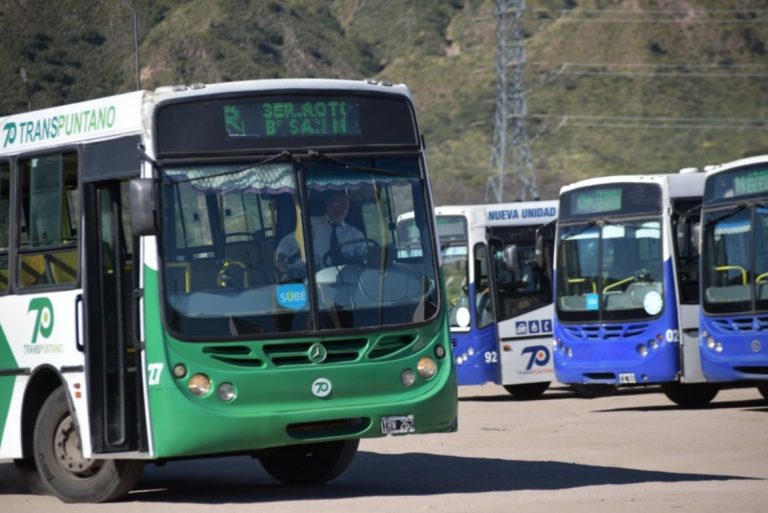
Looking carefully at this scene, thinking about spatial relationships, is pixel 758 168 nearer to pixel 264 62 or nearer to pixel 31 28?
pixel 31 28

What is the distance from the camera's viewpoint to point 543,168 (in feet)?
225

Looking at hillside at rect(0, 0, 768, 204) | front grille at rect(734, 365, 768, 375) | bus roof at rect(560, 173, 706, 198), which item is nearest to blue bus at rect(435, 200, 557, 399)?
bus roof at rect(560, 173, 706, 198)

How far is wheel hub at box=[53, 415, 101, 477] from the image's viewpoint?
12070mm

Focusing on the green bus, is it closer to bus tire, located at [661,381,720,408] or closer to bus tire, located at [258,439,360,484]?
bus tire, located at [258,439,360,484]

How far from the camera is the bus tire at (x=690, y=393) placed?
2153 cm

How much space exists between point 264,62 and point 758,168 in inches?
2118

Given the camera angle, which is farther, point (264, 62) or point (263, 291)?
point (264, 62)

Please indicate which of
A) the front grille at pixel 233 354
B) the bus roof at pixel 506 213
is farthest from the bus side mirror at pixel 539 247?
the front grille at pixel 233 354

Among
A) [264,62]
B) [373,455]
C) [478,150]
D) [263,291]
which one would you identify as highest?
[264,62]

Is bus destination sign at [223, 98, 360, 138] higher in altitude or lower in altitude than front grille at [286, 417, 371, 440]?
higher

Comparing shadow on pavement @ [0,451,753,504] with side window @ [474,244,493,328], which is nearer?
shadow on pavement @ [0,451,753,504]

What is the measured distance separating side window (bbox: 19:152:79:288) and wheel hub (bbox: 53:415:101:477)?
3.51 feet

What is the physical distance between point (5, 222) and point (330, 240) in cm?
289

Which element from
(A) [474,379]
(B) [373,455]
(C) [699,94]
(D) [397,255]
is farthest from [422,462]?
(C) [699,94]
